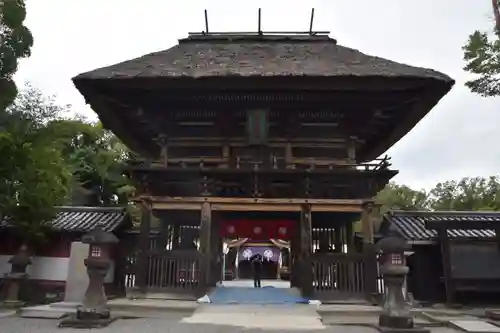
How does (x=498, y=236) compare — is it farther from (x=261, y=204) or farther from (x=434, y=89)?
(x=261, y=204)

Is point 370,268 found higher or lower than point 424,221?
lower

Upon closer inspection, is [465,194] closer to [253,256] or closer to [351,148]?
[253,256]

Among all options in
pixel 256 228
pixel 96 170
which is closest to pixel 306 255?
pixel 256 228

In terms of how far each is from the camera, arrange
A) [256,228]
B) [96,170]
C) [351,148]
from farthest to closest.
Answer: [96,170] < [256,228] < [351,148]

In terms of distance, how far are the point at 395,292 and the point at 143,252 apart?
529 cm

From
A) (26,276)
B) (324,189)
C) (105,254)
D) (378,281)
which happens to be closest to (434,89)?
(324,189)

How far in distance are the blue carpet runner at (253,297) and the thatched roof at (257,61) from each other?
4.83 metres

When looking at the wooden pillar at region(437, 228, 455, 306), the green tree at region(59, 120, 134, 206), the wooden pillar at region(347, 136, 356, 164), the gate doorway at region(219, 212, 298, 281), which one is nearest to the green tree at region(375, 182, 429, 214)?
the gate doorway at region(219, 212, 298, 281)

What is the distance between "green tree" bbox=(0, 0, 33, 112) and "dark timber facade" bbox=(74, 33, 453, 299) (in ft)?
10.1

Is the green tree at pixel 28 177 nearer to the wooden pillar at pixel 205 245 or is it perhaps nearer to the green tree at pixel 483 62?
the wooden pillar at pixel 205 245

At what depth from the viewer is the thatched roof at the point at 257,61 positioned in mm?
8805

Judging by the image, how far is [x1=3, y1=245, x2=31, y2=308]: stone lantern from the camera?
10023mm

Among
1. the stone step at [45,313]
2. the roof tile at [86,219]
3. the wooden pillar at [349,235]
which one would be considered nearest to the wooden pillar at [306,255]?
the wooden pillar at [349,235]

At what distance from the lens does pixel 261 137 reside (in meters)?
9.52
